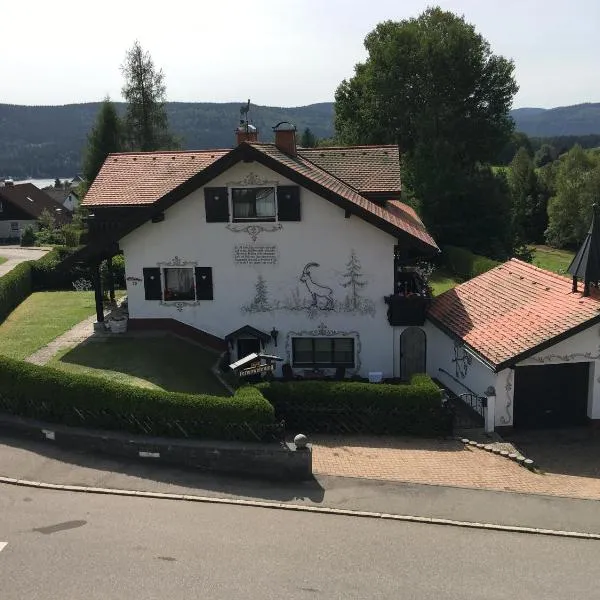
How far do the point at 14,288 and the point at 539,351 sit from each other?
2528 cm

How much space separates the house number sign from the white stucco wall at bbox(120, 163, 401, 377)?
153 mm

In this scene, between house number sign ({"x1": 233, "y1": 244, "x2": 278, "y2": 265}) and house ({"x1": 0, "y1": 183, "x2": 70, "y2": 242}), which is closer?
house number sign ({"x1": 233, "y1": 244, "x2": 278, "y2": 265})

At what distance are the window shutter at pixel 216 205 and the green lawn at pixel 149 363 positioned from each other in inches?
186

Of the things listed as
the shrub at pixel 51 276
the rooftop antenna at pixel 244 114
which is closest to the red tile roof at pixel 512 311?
the rooftop antenna at pixel 244 114

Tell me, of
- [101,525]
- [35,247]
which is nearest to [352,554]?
[101,525]

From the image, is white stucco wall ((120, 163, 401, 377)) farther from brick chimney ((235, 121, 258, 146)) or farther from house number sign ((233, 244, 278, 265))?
brick chimney ((235, 121, 258, 146))

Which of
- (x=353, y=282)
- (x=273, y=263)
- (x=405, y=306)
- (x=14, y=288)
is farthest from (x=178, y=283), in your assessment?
(x=14, y=288)

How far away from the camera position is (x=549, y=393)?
67.2 feet

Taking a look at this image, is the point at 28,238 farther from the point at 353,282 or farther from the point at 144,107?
the point at 353,282

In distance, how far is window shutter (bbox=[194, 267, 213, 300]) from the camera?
24344 mm

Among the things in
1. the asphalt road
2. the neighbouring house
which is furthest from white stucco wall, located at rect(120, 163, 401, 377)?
the neighbouring house

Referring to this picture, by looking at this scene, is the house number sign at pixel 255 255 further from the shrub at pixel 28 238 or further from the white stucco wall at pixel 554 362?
the shrub at pixel 28 238

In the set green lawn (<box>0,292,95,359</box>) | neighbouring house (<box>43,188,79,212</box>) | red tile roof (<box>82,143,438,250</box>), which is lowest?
green lawn (<box>0,292,95,359</box>)

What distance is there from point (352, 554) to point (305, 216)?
13.3m
